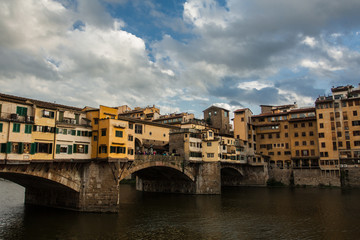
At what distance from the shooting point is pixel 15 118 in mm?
37375

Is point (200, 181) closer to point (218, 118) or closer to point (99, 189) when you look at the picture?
point (99, 189)

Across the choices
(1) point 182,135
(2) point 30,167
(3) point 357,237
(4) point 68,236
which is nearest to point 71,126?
(2) point 30,167

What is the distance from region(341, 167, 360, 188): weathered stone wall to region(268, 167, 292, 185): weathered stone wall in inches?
607

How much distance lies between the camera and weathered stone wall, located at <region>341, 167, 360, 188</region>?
8218cm

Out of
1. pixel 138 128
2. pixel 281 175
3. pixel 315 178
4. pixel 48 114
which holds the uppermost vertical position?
pixel 138 128

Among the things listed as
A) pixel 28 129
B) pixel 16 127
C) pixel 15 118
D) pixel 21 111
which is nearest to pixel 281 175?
pixel 28 129

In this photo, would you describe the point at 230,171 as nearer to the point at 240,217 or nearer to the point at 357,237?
the point at 240,217

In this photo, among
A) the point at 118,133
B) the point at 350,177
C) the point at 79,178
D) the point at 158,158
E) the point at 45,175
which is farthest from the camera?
the point at 350,177

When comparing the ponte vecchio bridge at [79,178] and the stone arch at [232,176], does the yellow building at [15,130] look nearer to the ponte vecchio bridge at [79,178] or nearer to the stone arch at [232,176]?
the ponte vecchio bridge at [79,178]

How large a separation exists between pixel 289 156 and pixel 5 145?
284ft

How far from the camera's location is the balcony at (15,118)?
36.5 m

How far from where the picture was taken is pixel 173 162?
217 feet

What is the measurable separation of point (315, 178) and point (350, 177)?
373 inches

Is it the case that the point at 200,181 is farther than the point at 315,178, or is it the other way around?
the point at 315,178
